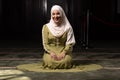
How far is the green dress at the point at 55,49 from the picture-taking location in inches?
241

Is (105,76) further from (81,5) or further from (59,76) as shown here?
(81,5)

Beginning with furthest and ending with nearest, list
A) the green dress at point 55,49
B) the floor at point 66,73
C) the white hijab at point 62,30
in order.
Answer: the white hijab at point 62,30
the green dress at point 55,49
the floor at point 66,73

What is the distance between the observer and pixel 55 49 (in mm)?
6277

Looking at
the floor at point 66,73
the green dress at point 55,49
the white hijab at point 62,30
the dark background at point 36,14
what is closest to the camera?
the floor at point 66,73

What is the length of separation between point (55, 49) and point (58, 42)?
13 centimetres

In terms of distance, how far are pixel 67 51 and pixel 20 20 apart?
9.13 meters

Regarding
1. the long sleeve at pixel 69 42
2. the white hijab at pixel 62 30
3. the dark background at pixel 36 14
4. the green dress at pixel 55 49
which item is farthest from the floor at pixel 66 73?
the dark background at pixel 36 14

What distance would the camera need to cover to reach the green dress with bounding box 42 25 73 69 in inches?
241

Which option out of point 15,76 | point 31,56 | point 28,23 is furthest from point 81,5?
point 15,76

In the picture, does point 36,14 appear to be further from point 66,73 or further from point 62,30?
point 66,73

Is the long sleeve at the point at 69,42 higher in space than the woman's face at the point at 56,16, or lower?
lower

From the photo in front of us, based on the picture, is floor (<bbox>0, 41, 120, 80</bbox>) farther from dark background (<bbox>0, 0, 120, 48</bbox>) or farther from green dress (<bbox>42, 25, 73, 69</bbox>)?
dark background (<bbox>0, 0, 120, 48</bbox>)

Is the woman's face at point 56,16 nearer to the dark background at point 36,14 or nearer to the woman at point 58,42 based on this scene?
the woman at point 58,42

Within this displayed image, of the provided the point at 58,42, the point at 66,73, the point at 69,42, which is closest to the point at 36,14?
the point at 58,42
